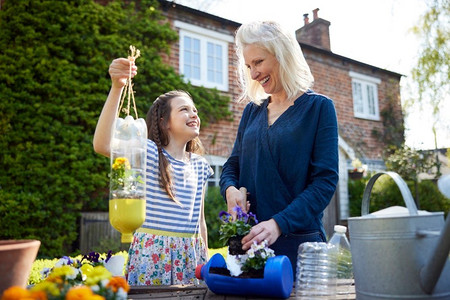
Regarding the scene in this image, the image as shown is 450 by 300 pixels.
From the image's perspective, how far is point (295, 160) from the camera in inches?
62.8

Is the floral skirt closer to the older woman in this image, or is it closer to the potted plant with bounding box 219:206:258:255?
the older woman

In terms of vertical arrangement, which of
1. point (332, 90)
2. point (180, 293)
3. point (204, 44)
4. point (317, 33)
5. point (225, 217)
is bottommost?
point (180, 293)

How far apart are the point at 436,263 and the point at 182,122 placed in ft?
5.96

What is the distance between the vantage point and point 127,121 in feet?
4.88

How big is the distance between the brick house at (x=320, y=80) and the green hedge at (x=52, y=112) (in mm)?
1563

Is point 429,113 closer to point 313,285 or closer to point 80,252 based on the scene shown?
point 80,252

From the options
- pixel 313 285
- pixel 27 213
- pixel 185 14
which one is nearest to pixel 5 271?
pixel 313 285

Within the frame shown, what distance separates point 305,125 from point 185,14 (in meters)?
7.32

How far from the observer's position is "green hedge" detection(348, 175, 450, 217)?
9.48 metres

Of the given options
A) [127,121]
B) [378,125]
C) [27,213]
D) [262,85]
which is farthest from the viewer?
[378,125]

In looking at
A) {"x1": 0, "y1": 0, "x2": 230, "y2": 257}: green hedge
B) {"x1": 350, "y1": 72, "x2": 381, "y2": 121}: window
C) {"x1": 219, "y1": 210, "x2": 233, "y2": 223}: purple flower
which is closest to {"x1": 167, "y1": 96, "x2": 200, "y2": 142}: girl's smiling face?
{"x1": 219, "y1": 210, "x2": 233, "y2": 223}: purple flower

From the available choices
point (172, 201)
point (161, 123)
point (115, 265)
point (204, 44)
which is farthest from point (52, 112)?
point (115, 265)

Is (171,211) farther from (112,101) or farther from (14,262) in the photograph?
(14,262)

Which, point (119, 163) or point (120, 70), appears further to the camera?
point (120, 70)
